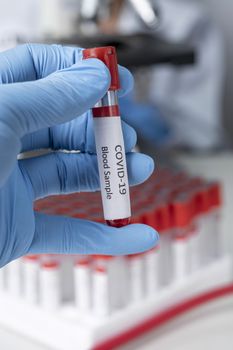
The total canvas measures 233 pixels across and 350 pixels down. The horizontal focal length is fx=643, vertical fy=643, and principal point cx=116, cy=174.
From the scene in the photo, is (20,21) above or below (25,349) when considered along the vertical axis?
above

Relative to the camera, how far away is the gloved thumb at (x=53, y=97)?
2.01 ft

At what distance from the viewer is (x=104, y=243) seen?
72cm

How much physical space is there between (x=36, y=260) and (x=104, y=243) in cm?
23

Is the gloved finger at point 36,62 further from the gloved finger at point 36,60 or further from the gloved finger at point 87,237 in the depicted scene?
the gloved finger at point 87,237

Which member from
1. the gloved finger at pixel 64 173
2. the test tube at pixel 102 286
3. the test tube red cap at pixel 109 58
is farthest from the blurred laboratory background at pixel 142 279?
the test tube red cap at pixel 109 58

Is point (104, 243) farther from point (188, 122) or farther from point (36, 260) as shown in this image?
point (188, 122)

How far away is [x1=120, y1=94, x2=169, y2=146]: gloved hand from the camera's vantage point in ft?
5.27

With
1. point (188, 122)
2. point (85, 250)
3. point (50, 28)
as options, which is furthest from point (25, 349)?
point (188, 122)

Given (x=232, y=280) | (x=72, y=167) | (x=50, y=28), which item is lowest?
(x=232, y=280)

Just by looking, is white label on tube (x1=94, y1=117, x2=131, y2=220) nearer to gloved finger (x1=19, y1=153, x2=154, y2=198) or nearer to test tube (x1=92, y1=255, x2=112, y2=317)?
gloved finger (x1=19, y1=153, x2=154, y2=198)

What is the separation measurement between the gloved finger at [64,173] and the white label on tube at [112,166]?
0.18ft

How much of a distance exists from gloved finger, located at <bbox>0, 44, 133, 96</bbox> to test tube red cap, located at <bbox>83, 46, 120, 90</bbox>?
3 cm

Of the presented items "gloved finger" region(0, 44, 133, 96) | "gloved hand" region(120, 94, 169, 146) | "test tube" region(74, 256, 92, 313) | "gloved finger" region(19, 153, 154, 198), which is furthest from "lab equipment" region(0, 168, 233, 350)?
"gloved hand" region(120, 94, 169, 146)

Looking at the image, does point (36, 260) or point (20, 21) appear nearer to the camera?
point (36, 260)
